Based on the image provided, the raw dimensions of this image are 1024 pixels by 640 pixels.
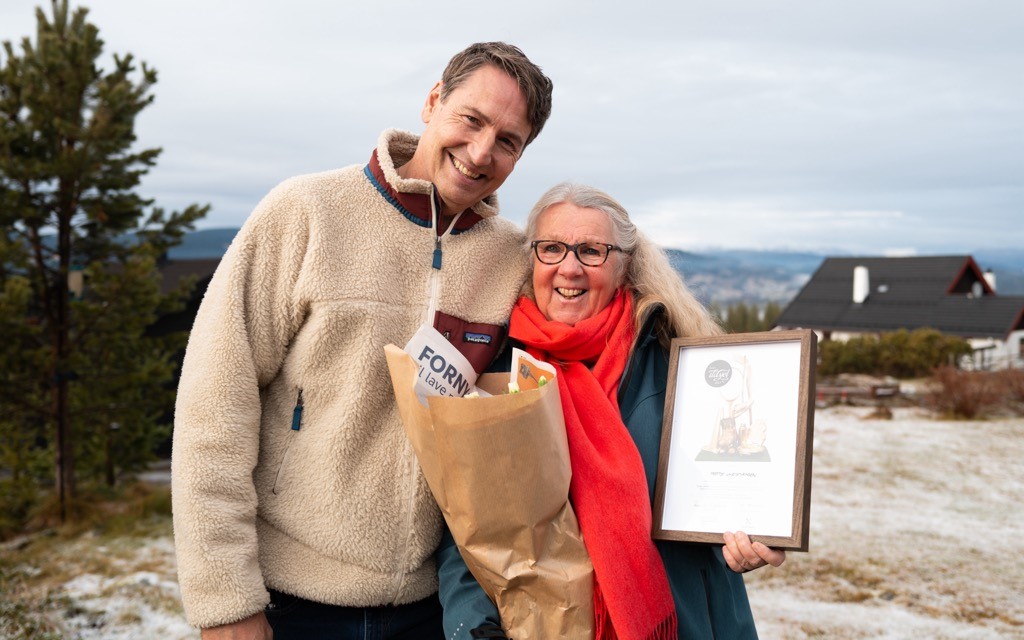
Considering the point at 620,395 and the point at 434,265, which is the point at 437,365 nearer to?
the point at 434,265

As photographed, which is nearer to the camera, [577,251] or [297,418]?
[297,418]

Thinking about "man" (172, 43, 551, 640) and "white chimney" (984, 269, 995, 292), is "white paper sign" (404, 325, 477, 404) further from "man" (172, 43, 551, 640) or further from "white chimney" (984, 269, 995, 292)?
"white chimney" (984, 269, 995, 292)

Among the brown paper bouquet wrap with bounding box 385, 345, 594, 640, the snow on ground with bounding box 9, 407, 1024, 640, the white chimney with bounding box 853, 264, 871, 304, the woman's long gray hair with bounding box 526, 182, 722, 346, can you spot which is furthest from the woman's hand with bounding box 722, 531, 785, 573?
the white chimney with bounding box 853, 264, 871, 304

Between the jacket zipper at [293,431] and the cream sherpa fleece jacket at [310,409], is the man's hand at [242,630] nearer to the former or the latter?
the cream sherpa fleece jacket at [310,409]

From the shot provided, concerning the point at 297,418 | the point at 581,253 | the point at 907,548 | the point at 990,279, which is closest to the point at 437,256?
the point at 581,253

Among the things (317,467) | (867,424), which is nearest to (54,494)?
(317,467)

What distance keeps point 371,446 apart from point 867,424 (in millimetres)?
13257

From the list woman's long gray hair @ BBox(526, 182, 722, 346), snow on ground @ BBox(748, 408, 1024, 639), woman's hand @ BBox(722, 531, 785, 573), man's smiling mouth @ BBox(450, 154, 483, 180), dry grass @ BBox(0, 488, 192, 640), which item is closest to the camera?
woman's hand @ BBox(722, 531, 785, 573)

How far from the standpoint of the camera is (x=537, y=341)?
2281 millimetres

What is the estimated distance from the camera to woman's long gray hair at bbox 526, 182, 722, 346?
240cm

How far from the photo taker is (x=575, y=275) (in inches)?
94.6

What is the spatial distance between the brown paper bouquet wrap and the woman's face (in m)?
0.56

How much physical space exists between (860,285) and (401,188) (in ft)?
111

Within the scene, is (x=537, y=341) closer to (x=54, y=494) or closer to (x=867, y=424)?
(x=54, y=494)
